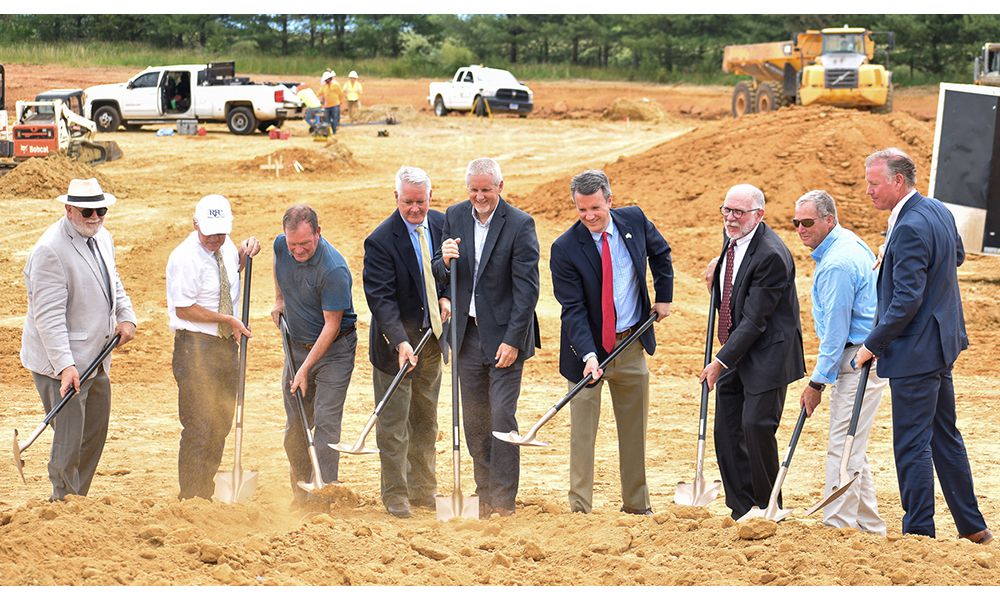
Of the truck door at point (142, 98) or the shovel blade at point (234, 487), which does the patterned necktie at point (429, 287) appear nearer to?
the shovel blade at point (234, 487)

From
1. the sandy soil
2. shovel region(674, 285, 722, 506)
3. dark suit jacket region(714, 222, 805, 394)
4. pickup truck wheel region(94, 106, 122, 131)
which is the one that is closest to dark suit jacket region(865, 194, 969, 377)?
dark suit jacket region(714, 222, 805, 394)

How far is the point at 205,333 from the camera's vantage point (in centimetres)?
771

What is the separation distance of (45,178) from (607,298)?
16.1 meters

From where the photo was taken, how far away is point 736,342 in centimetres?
720

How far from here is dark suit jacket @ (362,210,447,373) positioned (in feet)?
25.3

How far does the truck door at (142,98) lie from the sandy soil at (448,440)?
3.27 metres

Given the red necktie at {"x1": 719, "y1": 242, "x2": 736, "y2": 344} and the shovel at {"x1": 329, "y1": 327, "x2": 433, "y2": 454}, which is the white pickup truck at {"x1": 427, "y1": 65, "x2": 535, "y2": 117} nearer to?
the shovel at {"x1": 329, "y1": 327, "x2": 433, "y2": 454}

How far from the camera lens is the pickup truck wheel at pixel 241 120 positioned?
3102 cm

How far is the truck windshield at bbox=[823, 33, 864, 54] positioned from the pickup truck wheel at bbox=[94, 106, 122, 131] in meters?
17.2

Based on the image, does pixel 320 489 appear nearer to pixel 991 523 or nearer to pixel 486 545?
pixel 486 545

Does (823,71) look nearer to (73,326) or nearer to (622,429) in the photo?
(622,429)

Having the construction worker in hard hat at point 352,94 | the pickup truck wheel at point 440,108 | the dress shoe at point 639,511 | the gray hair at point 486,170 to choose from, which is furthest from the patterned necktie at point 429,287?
the pickup truck wheel at point 440,108

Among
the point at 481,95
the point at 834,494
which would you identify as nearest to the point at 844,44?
the point at 481,95

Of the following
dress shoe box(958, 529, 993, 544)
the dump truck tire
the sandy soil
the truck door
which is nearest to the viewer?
the sandy soil
